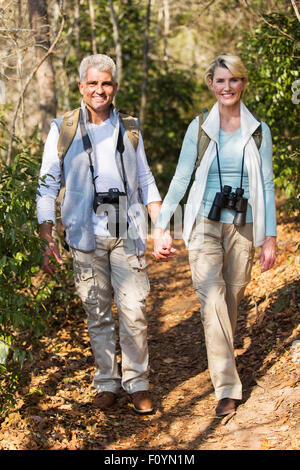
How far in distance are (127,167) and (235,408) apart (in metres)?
1.85

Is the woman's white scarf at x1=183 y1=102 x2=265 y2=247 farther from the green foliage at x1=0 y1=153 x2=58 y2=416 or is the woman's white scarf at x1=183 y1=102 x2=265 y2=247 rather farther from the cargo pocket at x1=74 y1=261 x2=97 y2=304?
the green foliage at x1=0 y1=153 x2=58 y2=416

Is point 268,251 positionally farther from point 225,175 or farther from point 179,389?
point 179,389

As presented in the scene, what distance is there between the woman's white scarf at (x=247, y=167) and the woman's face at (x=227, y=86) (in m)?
0.09

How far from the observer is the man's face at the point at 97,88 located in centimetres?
418

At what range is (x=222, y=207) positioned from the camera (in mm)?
4082

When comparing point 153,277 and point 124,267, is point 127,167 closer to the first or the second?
point 124,267

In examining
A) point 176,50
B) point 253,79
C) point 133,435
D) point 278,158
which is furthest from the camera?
point 176,50

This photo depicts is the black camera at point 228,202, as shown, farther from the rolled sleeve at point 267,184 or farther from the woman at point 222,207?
the rolled sleeve at point 267,184

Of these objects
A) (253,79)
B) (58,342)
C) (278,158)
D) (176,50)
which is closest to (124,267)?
(58,342)

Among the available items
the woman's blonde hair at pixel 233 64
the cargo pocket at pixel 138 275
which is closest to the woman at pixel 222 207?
the woman's blonde hair at pixel 233 64

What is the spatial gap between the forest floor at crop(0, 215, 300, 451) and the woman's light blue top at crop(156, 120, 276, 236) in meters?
1.27

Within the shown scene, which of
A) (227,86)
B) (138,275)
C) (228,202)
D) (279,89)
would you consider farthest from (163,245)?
(279,89)

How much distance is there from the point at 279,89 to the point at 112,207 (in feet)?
12.9
